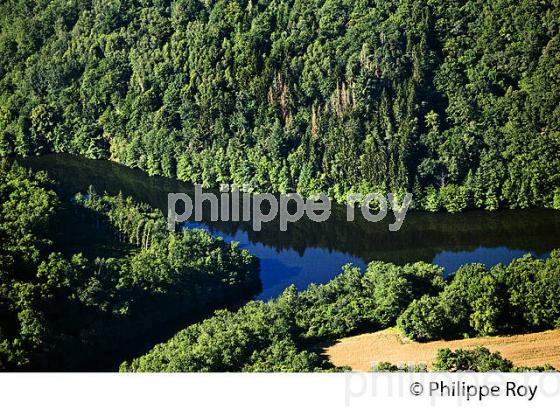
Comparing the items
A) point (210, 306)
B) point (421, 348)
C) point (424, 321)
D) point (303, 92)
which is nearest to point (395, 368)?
point (421, 348)

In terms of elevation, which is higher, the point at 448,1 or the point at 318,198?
the point at 448,1

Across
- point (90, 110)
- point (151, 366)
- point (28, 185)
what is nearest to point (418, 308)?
point (151, 366)

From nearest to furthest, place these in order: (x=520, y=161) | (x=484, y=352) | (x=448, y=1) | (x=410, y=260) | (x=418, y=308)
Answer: (x=484, y=352) < (x=418, y=308) < (x=410, y=260) < (x=520, y=161) < (x=448, y=1)

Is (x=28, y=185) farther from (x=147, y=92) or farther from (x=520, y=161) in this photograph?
(x=520, y=161)

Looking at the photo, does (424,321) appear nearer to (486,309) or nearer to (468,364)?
(486,309)

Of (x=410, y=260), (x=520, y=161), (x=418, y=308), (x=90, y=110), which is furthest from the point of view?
(x=90, y=110)

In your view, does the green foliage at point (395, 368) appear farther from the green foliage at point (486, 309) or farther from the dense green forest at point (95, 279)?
the dense green forest at point (95, 279)

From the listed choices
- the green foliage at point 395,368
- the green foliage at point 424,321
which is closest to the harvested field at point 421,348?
the green foliage at point 424,321

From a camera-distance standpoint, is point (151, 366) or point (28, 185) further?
point (28, 185)
